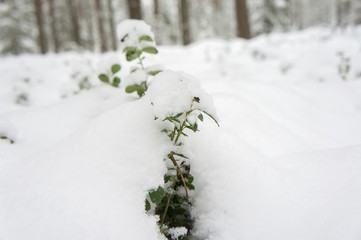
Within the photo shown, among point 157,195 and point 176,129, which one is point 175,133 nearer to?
point 176,129

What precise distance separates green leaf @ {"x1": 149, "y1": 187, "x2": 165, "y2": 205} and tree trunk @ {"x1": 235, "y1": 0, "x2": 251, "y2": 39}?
7.42 meters

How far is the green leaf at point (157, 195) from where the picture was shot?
72 cm

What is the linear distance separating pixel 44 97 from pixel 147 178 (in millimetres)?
2958

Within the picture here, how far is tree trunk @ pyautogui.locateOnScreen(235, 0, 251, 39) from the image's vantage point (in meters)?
7.03

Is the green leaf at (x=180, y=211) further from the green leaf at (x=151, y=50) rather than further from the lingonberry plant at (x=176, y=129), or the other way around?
the green leaf at (x=151, y=50)

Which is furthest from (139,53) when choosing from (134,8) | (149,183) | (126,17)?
(126,17)

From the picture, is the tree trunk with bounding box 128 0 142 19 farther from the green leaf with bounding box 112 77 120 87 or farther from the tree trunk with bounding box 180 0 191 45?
the green leaf with bounding box 112 77 120 87

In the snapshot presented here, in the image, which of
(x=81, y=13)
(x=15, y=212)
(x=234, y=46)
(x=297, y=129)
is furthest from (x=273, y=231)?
(x=81, y=13)

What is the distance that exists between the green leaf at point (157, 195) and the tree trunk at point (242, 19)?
292 inches

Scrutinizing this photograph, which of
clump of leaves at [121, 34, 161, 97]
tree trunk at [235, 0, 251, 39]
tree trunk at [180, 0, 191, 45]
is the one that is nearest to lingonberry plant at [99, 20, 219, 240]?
clump of leaves at [121, 34, 161, 97]

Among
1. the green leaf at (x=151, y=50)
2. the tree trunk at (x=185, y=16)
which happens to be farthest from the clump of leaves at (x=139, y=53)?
the tree trunk at (x=185, y=16)

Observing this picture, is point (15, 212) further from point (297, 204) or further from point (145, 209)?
point (297, 204)

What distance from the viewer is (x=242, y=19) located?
7.28 metres

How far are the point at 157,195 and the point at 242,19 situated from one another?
24.8ft
